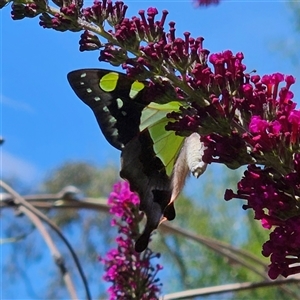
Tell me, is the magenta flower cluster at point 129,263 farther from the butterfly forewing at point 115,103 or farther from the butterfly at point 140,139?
the butterfly forewing at point 115,103

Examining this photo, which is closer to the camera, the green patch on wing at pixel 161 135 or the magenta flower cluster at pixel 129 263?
the green patch on wing at pixel 161 135

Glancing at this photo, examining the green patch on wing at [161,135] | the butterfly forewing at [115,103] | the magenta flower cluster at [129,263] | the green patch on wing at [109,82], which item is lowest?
the magenta flower cluster at [129,263]

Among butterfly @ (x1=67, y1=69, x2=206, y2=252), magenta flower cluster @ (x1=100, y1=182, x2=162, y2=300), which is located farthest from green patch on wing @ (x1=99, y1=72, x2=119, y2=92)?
magenta flower cluster @ (x1=100, y1=182, x2=162, y2=300)

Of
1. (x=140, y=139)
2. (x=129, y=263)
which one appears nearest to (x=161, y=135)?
(x=140, y=139)

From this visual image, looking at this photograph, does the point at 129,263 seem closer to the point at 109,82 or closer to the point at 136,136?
the point at 136,136

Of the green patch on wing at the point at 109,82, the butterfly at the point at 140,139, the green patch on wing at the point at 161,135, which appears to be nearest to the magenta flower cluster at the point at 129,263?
the butterfly at the point at 140,139

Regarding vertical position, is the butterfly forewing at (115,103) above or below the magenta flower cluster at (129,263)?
above

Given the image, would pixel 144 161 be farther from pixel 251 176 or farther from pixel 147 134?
pixel 251 176
